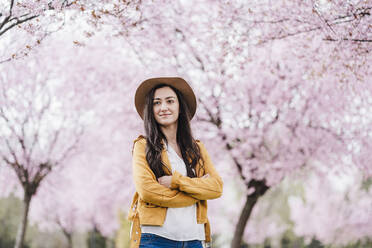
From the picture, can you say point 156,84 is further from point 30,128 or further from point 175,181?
point 30,128

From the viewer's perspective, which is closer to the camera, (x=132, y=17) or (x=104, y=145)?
(x=132, y=17)

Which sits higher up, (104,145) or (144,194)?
(104,145)

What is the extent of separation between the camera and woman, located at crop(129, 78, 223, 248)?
2670 millimetres

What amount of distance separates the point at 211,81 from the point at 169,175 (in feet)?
18.0

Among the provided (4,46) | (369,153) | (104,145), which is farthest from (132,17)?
(104,145)

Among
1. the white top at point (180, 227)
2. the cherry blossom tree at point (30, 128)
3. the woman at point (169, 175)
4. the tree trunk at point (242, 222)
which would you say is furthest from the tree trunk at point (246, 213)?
the white top at point (180, 227)

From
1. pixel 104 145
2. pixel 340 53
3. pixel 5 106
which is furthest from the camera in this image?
pixel 104 145

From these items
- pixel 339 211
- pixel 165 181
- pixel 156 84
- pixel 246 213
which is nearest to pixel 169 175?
pixel 165 181

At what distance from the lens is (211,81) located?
8.20 metres

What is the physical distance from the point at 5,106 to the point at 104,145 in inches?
213

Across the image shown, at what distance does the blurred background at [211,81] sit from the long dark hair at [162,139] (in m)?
1.32

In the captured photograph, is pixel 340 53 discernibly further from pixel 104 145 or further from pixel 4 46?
pixel 104 145

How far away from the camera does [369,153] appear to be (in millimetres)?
7914

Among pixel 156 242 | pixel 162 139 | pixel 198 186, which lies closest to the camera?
pixel 156 242
